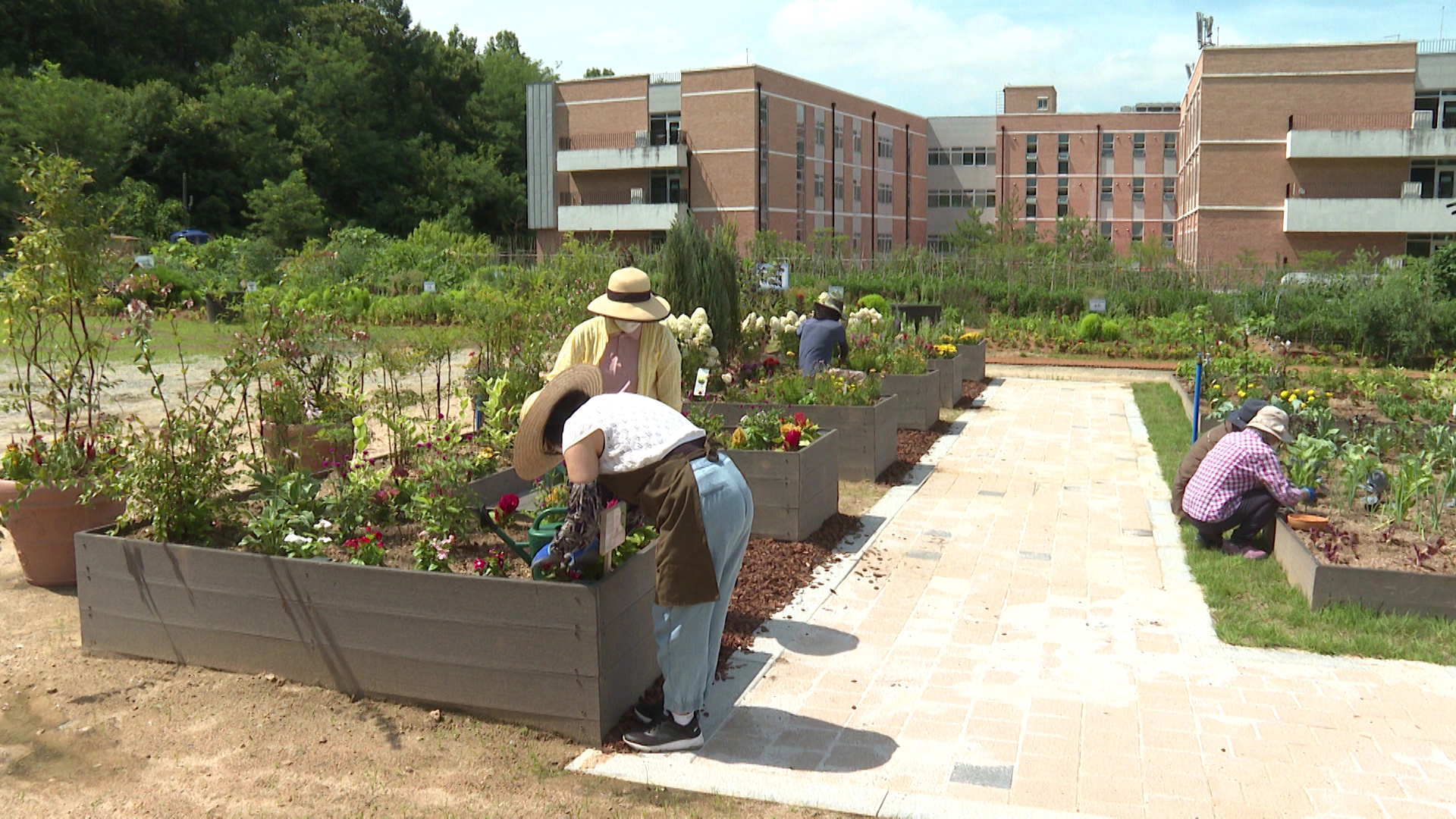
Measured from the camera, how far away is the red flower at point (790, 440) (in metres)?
7.71

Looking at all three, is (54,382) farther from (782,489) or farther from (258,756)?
(782,489)

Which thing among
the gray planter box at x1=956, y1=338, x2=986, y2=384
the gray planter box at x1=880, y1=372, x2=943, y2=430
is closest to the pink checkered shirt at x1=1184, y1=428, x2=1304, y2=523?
the gray planter box at x1=880, y1=372, x2=943, y2=430

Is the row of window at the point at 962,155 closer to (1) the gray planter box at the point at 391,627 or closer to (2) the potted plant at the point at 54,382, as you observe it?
(2) the potted plant at the point at 54,382

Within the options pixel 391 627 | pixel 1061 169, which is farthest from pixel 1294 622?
pixel 1061 169

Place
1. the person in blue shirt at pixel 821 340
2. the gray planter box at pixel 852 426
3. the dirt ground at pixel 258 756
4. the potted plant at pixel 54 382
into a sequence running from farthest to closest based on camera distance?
→ the person in blue shirt at pixel 821 340 → the gray planter box at pixel 852 426 → the potted plant at pixel 54 382 → the dirt ground at pixel 258 756

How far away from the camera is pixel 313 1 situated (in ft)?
205

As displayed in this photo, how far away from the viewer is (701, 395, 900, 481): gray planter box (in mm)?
9336

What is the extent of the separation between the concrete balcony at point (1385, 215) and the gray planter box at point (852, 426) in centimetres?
3992

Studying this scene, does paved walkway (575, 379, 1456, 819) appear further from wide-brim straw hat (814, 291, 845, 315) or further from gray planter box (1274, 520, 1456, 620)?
wide-brim straw hat (814, 291, 845, 315)

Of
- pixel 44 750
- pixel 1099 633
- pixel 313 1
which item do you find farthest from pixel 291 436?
pixel 313 1

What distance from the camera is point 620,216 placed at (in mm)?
51875

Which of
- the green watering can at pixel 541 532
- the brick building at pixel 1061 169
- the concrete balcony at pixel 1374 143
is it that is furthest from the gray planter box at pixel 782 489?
the brick building at pixel 1061 169

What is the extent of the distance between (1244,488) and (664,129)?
160ft

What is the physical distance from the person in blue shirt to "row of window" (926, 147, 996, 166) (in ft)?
198
